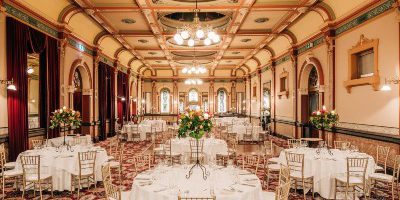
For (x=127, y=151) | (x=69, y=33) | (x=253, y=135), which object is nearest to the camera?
(x=69, y=33)

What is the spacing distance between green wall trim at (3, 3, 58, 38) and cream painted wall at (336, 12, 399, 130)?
826 centimetres

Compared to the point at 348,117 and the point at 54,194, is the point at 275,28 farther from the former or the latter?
the point at 54,194

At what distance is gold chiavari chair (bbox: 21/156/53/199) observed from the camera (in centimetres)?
515

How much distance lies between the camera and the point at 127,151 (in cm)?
1053

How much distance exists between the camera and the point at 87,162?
233 inches

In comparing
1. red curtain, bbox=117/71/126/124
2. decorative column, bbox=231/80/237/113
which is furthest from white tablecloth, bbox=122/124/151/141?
decorative column, bbox=231/80/237/113

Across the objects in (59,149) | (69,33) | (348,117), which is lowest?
(59,149)

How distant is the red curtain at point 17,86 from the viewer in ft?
22.5

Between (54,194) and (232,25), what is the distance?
303 inches

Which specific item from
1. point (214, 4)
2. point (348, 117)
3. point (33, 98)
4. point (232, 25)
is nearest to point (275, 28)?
point (232, 25)

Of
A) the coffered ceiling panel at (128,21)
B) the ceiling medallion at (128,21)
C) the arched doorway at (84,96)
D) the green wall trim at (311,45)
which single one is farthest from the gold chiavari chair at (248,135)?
the arched doorway at (84,96)

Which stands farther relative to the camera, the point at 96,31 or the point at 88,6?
the point at 96,31

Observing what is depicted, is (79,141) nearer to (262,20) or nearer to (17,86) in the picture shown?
(17,86)

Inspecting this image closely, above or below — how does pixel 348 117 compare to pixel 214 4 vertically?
below
